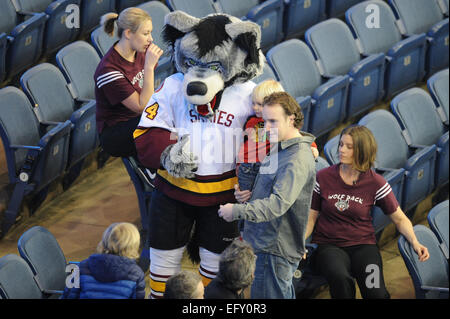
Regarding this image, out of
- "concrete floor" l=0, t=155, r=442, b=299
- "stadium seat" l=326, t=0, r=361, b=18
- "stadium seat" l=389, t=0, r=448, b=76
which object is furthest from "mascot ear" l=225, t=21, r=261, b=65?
"stadium seat" l=326, t=0, r=361, b=18

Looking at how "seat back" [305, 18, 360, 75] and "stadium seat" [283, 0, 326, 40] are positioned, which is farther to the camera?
"stadium seat" [283, 0, 326, 40]

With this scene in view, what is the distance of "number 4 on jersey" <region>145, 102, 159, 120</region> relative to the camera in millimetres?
2461

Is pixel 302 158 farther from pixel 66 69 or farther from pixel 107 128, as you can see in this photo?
pixel 66 69

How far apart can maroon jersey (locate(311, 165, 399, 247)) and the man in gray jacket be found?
48 cm

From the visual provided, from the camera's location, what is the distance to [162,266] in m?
2.58

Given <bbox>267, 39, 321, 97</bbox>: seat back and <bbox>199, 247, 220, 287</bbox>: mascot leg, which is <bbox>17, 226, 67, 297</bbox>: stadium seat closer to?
<bbox>199, 247, 220, 287</bbox>: mascot leg

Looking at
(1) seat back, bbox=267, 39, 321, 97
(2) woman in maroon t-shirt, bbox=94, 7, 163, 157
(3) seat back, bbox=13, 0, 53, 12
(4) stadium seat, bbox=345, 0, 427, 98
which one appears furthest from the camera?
(4) stadium seat, bbox=345, 0, 427, 98

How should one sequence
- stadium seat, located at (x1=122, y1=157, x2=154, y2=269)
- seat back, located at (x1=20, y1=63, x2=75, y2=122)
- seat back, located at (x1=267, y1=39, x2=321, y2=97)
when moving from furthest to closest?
seat back, located at (x1=267, y1=39, x2=321, y2=97), seat back, located at (x1=20, y1=63, x2=75, y2=122), stadium seat, located at (x1=122, y1=157, x2=154, y2=269)

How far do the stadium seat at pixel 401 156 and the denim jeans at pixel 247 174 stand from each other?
122cm

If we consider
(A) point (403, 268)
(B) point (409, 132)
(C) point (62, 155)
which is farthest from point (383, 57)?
(C) point (62, 155)

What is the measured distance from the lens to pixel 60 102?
3.62 meters

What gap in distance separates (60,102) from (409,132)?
1690mm

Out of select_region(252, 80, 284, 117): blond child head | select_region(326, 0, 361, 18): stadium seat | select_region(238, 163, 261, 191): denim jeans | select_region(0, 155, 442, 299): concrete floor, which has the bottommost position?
select_region(0, 155, 442, 299): concrete floor

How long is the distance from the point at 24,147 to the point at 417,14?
8.77ft
